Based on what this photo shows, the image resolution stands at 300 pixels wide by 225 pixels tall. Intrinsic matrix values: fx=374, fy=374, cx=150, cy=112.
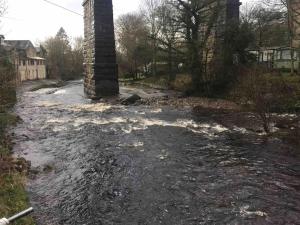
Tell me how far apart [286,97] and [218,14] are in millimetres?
10136

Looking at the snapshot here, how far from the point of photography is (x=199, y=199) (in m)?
8.25

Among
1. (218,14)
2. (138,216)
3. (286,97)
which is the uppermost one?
(218,14)

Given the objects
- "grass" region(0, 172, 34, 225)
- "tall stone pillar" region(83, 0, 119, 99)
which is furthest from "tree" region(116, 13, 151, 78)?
"grass" region(0, 172, 34, 225)

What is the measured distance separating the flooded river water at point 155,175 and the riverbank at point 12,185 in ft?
1.01

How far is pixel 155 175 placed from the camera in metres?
9.91

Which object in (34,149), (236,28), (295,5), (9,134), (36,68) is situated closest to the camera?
(34,149)

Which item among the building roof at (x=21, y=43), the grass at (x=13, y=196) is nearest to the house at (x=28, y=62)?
the building roof at (x=21, y=43)

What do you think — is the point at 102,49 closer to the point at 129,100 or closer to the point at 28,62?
the point at 129,100

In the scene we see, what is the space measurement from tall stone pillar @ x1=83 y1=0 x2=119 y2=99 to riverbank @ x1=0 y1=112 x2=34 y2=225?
48.8 ft

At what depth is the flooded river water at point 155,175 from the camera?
24.8ft

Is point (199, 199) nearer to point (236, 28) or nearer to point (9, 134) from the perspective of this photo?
point (9, 134)

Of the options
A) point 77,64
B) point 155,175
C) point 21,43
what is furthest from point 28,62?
point 155,175

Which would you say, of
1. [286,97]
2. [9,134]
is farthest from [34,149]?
[286,97]

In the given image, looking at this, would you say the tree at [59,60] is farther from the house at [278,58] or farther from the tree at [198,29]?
the tree at [198,29]
